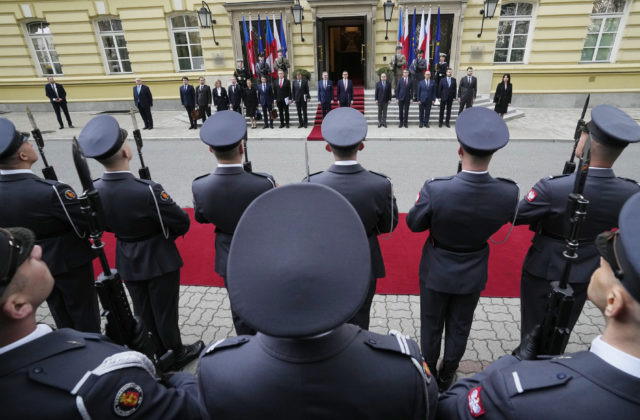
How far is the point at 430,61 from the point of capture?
15.2 m

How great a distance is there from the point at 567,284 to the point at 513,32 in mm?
16580

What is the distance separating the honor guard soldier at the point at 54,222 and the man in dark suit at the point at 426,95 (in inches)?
446

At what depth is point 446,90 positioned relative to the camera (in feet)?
38.8

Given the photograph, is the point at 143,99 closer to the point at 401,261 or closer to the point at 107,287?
the point at 401,261

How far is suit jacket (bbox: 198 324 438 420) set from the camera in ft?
3.39

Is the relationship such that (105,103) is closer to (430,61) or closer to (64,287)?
(430,61)

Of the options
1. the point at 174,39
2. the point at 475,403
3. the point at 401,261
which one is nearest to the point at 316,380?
the point at 475,403

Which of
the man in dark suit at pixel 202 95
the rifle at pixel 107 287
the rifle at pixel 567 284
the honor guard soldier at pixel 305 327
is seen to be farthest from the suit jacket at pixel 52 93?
the rifle at pixel 567 284

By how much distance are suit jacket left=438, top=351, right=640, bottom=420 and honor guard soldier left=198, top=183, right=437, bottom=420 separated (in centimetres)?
27

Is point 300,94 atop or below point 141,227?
atop

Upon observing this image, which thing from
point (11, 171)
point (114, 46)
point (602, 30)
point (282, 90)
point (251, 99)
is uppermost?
point (114, 46)

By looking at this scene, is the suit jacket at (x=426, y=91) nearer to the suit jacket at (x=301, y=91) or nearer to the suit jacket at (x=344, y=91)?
the suit jacket at (x=344, y=91)

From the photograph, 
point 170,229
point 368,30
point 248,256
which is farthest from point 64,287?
point 368,30

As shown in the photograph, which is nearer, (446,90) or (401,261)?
(401,261)
